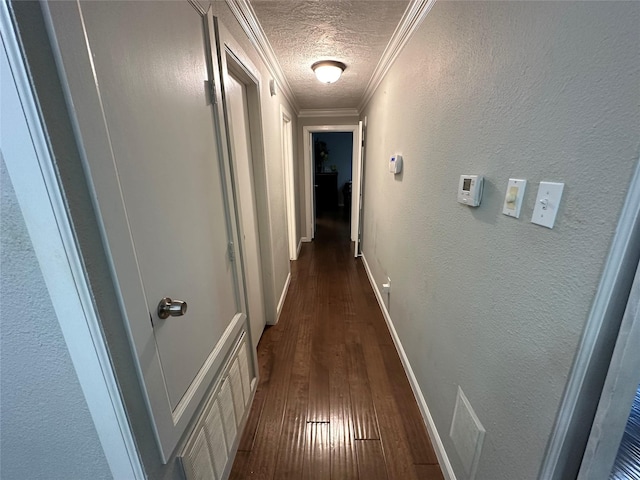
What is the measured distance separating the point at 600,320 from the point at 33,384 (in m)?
1.30

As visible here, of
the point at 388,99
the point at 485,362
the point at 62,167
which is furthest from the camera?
the point at 388,99

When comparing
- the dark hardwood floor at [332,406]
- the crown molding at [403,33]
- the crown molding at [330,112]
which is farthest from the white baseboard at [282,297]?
the crown molding at [330,112]

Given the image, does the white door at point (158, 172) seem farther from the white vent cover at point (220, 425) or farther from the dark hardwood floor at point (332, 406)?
the dark hardwood floor at point (332, 406)

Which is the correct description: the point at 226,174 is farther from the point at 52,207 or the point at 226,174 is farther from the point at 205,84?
the point at 52,207

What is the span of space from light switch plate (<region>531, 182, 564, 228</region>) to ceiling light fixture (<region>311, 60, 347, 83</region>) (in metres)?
2.09

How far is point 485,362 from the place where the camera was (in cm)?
88

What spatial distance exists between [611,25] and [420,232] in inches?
41.6

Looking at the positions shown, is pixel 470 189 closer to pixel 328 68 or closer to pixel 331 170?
pixel 328 68

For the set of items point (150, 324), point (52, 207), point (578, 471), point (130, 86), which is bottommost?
point (578, 471)

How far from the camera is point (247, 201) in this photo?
1.76 m

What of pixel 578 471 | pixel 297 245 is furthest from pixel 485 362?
pixel 297 245

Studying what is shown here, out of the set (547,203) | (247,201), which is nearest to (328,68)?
(247,201)

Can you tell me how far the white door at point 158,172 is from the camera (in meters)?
0.51

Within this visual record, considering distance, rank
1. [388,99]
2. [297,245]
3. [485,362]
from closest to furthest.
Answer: [485,362], [388,99], [297,245]
